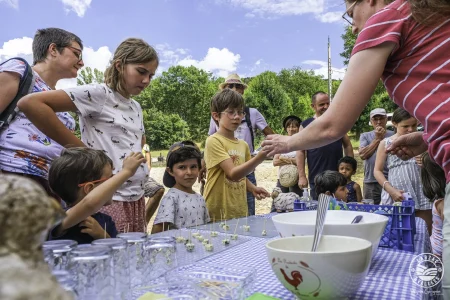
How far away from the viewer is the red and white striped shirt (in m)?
0.96

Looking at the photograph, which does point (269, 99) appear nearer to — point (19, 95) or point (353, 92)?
point (19, 95)

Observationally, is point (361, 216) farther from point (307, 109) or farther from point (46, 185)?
point (307, 109)

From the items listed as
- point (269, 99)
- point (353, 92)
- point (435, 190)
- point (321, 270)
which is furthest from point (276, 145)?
point (269, 99)

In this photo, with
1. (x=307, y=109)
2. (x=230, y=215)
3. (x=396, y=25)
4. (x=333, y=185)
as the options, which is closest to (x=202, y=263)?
(x=396, y=25)

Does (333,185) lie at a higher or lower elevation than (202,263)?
higher

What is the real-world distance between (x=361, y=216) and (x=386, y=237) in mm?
358

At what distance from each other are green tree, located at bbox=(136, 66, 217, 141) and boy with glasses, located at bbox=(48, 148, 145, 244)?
33439 millimetres

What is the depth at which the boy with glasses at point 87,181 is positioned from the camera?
146cm

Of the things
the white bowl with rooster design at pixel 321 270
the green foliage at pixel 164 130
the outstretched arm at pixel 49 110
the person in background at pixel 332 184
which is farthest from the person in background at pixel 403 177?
the green foliage at pixel 164 130

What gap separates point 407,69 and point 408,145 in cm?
57

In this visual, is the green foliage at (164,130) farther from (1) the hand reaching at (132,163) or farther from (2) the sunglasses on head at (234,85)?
(1) the hand reaching at (132,163)

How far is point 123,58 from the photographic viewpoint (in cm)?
203

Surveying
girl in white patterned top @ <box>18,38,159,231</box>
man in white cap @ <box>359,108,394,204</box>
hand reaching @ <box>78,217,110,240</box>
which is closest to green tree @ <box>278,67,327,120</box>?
man in white cap @ <box>359,108,394,204</box>

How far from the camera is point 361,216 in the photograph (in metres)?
1.16
